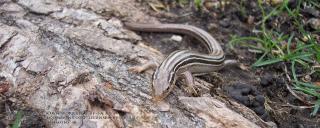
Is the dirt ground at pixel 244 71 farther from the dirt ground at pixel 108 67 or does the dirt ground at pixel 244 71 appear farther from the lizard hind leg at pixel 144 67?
the lizard hind leg at pixel 144 67

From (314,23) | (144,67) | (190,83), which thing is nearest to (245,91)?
(190,83)

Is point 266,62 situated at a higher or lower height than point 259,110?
higher

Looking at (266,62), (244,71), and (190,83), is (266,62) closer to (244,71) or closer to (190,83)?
(244,71)

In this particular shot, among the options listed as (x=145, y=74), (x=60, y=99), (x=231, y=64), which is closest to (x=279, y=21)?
(x=231, y=64)

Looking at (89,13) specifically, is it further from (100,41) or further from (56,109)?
(56,109)

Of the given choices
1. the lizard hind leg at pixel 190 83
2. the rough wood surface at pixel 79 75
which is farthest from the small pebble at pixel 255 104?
the lizard hind leg at pixel 190 83
